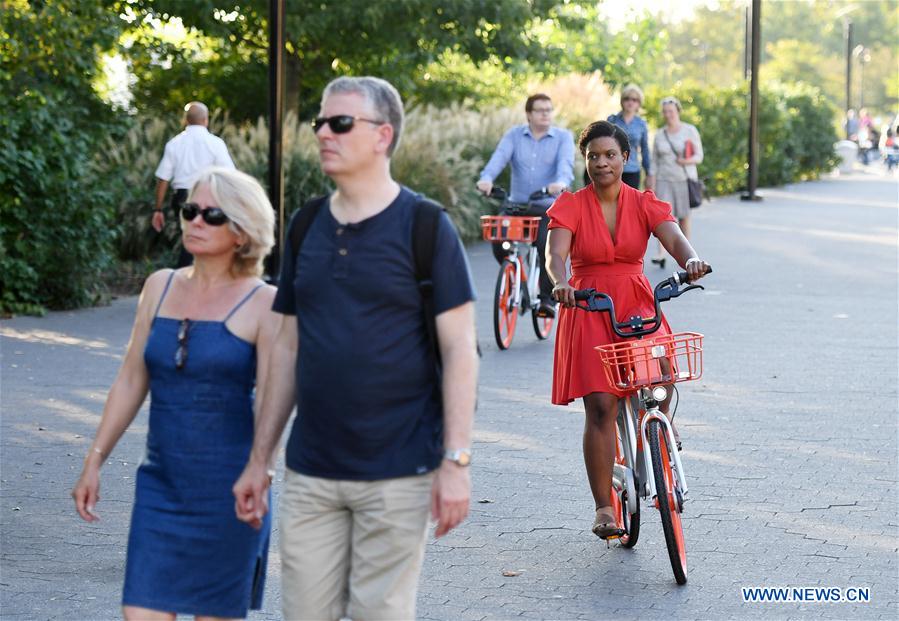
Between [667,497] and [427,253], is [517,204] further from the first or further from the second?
[427,253]

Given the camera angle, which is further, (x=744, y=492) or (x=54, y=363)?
(x=54, y=363)

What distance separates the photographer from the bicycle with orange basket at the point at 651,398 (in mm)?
5602

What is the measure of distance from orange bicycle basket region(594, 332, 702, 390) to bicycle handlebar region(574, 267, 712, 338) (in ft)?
0.42

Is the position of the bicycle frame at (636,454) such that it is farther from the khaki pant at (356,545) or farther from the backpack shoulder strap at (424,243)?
the backpack shoulder strap at (424,243)

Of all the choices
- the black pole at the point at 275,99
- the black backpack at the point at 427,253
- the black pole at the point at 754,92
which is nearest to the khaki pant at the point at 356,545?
the black backpack at the point at 427,253

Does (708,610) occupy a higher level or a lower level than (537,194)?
lower

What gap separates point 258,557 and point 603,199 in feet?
8.84

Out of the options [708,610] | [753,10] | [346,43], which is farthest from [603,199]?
[753,10]

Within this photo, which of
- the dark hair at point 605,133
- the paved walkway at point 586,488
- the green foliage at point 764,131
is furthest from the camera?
the green foliage at point 764,131

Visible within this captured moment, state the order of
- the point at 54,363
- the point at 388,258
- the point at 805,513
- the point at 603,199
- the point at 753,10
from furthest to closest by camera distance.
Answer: the point at 753,10 < the point at 54,363 < the point at 805,513 < the point at 603,199 < the point at 388,258

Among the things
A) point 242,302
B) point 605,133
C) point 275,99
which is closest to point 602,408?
point 605,133

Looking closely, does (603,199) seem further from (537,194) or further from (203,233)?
(537,194)

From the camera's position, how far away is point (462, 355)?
3625 mm

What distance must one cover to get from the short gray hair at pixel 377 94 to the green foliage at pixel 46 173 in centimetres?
999
